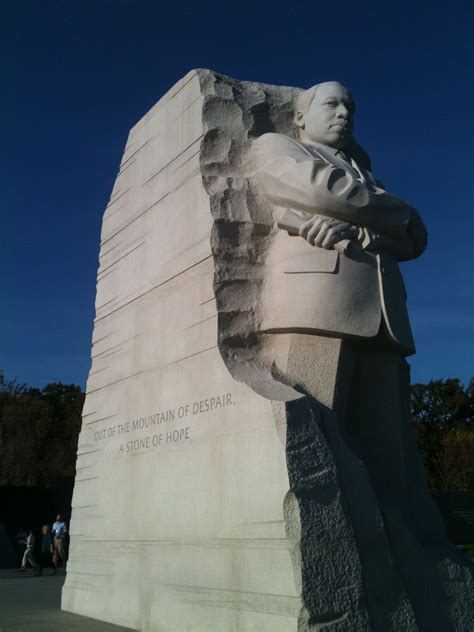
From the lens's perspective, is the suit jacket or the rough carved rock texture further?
the suit jacket

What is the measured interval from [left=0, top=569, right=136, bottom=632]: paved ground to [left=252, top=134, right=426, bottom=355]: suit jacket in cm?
283

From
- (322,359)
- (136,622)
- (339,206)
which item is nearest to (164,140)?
(339,206)

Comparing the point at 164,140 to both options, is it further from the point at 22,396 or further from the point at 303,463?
the point at 22,396

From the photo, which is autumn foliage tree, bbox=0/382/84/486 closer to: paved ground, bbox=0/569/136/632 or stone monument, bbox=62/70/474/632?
paved ground, bbox=0/569/136/632

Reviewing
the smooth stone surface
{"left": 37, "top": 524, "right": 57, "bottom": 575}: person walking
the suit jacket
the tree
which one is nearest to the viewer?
the smooth stone surface

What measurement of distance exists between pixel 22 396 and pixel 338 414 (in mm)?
27883

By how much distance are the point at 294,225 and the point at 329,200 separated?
0.32 metres

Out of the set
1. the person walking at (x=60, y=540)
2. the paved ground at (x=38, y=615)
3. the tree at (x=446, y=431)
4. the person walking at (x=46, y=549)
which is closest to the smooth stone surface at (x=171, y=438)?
the paved ground at (x=38, y=615)

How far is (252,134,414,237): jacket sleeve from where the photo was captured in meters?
5.34

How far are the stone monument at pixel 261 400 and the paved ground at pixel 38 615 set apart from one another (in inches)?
8.4

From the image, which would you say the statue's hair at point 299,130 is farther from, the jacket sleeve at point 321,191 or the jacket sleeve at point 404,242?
the jacket sleeve at point 404,242

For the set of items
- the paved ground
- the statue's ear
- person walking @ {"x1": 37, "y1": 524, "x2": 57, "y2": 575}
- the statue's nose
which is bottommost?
the paved ground

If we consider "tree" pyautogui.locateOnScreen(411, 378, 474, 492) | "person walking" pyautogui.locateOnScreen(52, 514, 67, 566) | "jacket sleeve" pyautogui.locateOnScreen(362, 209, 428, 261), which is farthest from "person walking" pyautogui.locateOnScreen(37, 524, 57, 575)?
"tree" pyautogui.locateOnScreen(411, 378, 474, 492)

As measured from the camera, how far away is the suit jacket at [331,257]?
515 centimetres
